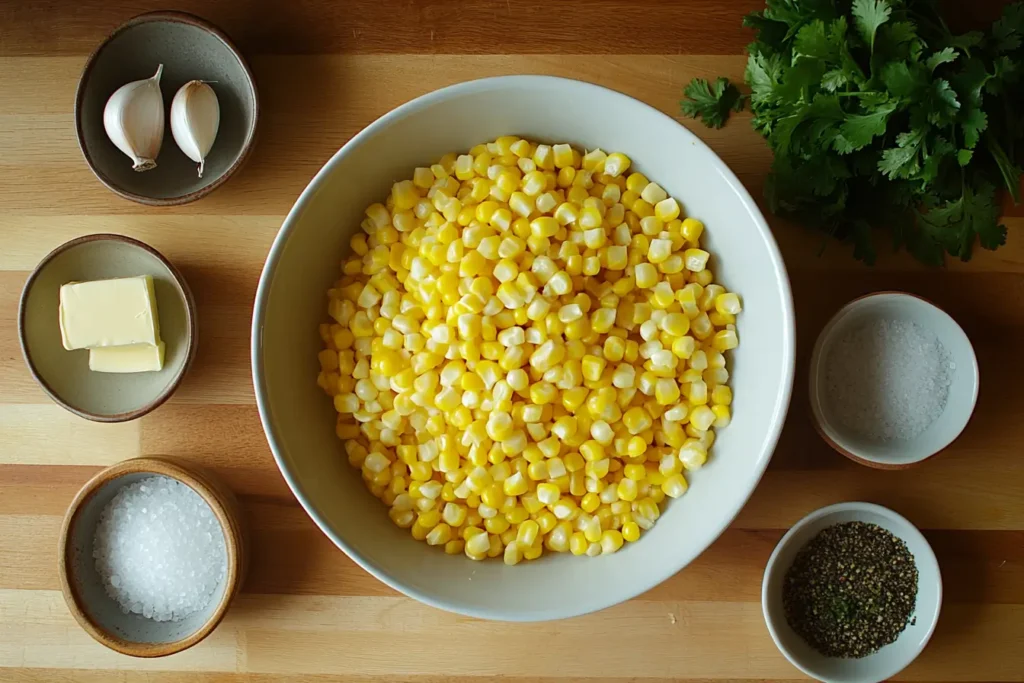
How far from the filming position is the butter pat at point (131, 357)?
1.79 m

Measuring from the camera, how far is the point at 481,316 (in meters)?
1.62

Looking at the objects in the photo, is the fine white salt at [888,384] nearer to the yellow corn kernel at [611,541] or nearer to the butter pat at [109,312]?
the yellow corn kernel at [611,541]

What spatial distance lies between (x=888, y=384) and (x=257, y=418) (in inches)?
54.9

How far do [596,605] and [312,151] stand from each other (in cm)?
116

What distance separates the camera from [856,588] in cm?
180

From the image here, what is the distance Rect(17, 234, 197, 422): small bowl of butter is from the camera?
69.1 inches

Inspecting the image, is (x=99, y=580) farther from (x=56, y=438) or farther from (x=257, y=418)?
(x=257, y=418)

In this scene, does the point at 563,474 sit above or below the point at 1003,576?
above

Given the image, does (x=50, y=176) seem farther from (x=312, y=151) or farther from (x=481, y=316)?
(x=481, y=316)

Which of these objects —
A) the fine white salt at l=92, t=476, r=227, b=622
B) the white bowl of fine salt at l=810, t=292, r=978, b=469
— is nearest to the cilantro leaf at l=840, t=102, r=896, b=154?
the white bowl of fine salt at l=810, t=292, r=978, b=469

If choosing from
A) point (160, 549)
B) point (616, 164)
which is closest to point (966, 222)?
point (616, 164)

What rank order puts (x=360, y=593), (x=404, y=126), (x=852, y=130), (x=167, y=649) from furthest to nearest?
(x=360, y=593)
(x=167, y=649)
(x=404, y=126)
(x=852, y=130)

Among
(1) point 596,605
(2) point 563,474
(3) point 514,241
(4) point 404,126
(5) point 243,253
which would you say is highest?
(4) point 404,126

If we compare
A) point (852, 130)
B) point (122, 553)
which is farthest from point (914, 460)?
point (122, 553)
